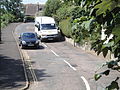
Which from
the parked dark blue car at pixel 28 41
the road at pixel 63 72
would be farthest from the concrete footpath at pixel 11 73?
the parked dark blue car at pixel 28 41

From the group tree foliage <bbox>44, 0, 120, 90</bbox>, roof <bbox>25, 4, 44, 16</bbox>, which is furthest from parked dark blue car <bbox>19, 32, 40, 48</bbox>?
roof <bbox>25, 4, 44, 16</bbox>

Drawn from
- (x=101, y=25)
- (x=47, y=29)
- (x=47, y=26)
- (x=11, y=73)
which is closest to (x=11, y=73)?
(x=11, y=73)

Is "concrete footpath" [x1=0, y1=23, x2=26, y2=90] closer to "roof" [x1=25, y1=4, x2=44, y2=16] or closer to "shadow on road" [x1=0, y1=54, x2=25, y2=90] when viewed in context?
"shadow on road" [x1=0, y1=54, x2=25, y2=90]

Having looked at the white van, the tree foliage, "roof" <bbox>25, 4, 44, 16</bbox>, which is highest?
the tree foliage

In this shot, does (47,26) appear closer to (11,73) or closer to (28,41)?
(28,41)

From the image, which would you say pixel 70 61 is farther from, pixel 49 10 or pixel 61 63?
pixel 49 10

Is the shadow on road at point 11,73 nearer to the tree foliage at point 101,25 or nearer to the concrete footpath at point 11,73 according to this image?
the concrete footpath at point 11,73

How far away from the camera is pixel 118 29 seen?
1.81 m

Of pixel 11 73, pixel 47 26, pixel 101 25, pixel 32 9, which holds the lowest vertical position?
pixel 32 9

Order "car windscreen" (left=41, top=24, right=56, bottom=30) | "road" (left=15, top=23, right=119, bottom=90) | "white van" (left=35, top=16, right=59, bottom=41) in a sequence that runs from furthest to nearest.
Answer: "car windscreen" (left=41, top=24, right=56, bottom=30), "white van" (left=35, top=16, right=59, bottom=41), "road" (left=15, top=23, right=119, bottom=90)

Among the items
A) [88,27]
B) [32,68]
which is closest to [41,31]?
[32,68]

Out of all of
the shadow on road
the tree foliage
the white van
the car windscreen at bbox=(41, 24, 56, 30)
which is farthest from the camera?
the car windscreen at bbox=(41, 24, 56, 30)

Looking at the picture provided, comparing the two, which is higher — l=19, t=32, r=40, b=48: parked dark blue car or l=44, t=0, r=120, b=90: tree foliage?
l=44, t=0, r=120, b=90: tree foliage

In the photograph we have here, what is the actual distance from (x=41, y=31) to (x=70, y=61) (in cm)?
1524
